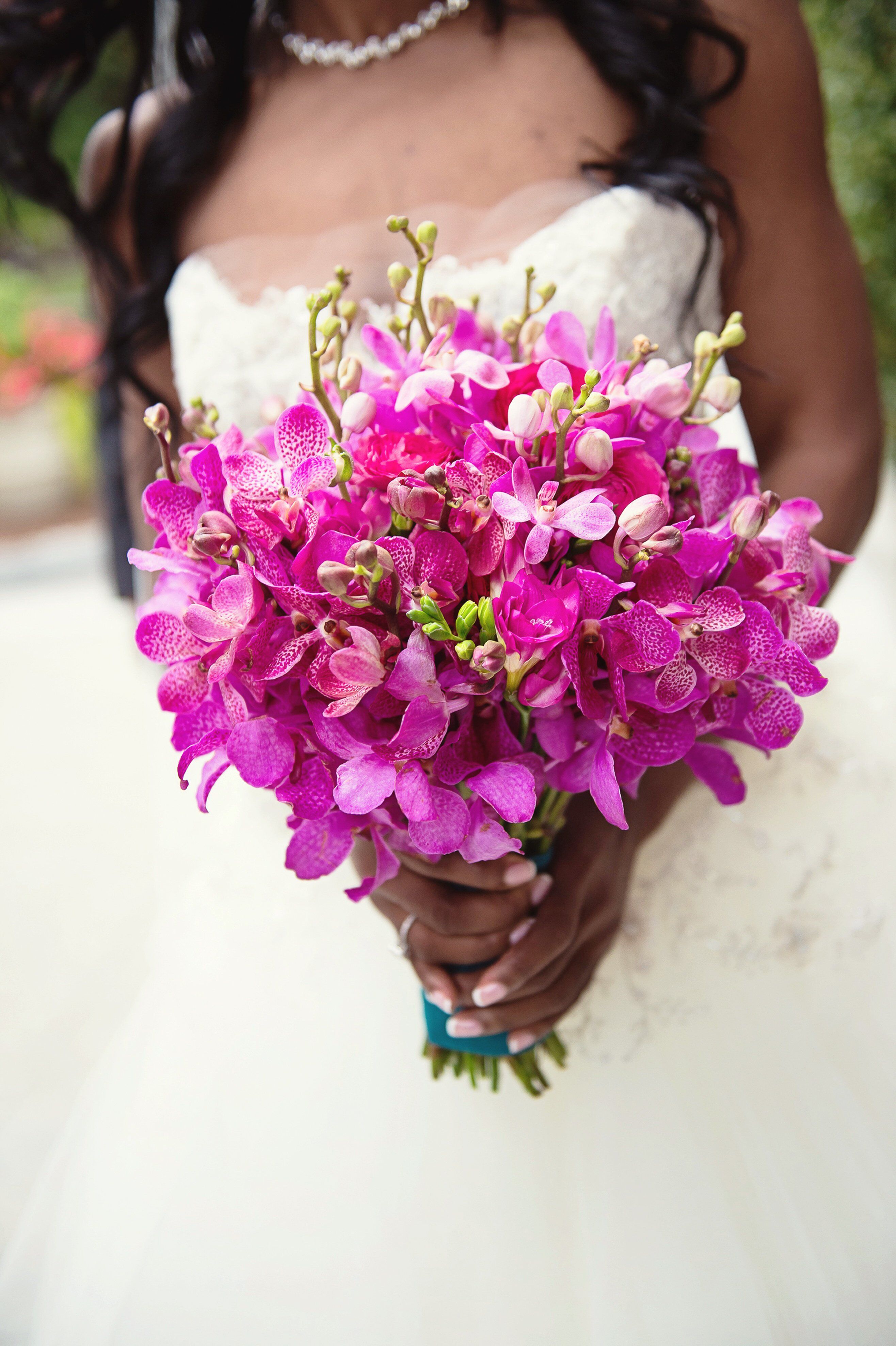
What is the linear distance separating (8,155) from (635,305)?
903 millimetres

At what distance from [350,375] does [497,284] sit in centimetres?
38

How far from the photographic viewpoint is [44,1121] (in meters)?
1.27

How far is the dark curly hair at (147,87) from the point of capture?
89cm

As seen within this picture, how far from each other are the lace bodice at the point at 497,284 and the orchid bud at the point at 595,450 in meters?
0.44

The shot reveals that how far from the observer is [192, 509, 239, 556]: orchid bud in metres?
0.46

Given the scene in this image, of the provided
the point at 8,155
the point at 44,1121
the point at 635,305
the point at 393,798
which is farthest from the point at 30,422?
the point at 393,798

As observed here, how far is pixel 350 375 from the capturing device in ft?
1.77

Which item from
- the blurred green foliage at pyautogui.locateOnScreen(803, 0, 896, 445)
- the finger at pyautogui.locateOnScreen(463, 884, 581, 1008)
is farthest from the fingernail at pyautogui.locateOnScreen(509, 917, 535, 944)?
the blurred green foliage at pyautogui.locateOnScreen(803, 0, 896, 445)

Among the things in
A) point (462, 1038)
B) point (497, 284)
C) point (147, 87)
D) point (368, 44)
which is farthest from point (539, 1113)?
point (147, 87)

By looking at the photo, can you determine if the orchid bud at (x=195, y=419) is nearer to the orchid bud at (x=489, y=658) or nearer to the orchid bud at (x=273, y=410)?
the orchid bud at (x=273, y=410)

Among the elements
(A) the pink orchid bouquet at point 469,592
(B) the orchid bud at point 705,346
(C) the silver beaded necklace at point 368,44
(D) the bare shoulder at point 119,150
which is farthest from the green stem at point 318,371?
(D) the bare shoulder at point 119,150

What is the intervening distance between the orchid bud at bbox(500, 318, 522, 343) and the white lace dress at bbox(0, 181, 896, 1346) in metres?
0.30

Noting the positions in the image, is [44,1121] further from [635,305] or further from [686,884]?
[635,305]

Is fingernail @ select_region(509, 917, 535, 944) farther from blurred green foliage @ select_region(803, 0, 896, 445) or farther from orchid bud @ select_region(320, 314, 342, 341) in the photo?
blurred green foliage @ select_region(803, 0, 896, 445)
